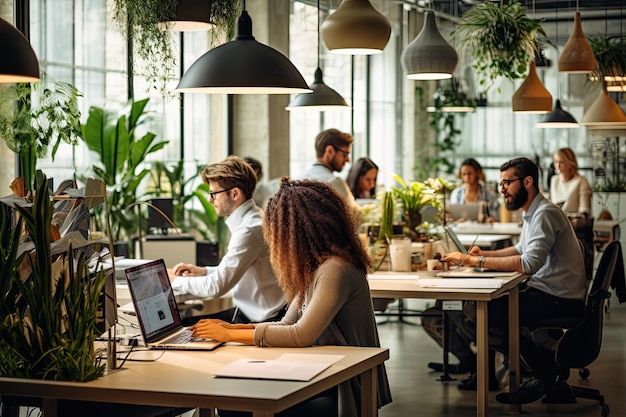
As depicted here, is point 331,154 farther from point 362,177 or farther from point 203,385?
point 203,385

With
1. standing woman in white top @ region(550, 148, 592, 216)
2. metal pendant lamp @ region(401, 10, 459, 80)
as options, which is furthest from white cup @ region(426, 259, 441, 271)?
standing woman in white top @ region(550, 148, 592, 216)

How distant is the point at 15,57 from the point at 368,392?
5.71ft

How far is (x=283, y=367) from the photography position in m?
3.40

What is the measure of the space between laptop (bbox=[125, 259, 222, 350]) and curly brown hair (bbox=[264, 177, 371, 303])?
1.37ft

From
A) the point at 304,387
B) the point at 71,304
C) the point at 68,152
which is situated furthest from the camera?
the point at 68,152

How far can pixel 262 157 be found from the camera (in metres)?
11.1

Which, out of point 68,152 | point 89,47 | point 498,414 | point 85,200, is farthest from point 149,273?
point 89,47

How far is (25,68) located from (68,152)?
502 centimetres

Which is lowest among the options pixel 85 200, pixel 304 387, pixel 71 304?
pixel 304 387

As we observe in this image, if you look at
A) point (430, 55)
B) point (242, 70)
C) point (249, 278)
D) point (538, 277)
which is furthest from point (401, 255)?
point (242, 70)

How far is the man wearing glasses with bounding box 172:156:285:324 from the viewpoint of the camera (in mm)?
5250

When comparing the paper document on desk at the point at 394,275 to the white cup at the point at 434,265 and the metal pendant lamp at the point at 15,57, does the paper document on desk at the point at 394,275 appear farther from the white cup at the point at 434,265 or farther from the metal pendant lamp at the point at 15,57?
the metal pendant lamp at the point at 15,57

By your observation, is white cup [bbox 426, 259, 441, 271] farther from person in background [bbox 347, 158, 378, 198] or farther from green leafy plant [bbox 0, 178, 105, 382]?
person in background [bbox 347, 158, 378, 198]

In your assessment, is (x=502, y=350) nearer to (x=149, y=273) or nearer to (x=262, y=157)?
(x=149, y=273)
